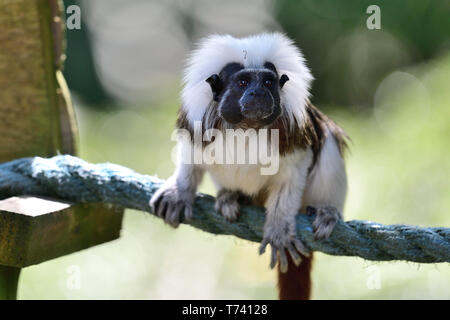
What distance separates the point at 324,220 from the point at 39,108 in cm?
124

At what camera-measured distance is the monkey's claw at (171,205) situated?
2383 millimetres

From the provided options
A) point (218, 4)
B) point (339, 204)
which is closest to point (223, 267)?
point (339, 204)

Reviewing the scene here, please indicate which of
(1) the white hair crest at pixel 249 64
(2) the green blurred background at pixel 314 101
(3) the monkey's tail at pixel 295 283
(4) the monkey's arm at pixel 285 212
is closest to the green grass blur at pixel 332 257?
(2) the green blurred background at pixel 314 101

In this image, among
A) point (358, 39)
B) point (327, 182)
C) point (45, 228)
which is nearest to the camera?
point (45, 228)

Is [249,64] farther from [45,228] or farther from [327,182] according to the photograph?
[45,228]

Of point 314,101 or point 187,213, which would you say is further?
point 314,101

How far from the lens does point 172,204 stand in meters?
2.41

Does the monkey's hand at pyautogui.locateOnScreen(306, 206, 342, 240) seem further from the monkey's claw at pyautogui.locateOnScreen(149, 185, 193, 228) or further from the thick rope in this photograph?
the monkey's claw at pyautogui.locateOnScreen(149, 185, 193, 228)

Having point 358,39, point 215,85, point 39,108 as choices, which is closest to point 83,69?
point 358,39

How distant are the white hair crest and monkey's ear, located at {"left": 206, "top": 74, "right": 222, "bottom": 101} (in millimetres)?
26

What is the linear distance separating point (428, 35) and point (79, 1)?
189 inches

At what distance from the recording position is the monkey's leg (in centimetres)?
229

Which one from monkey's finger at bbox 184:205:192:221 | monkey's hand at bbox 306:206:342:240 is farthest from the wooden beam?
monkey's hand at bbox 306:206:342:240

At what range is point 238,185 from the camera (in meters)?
2.38
